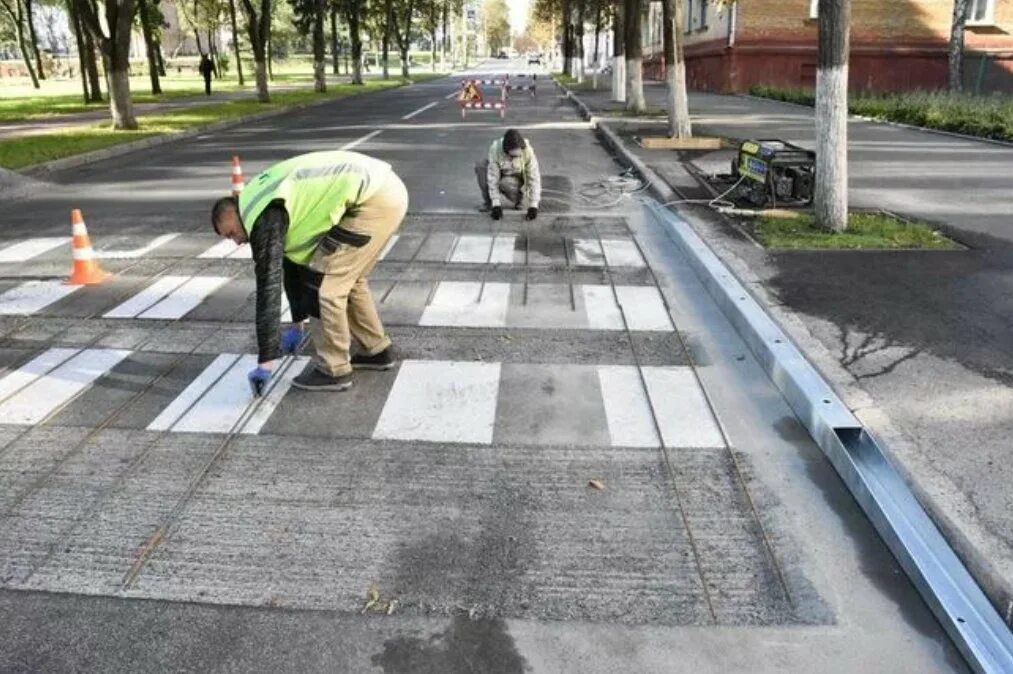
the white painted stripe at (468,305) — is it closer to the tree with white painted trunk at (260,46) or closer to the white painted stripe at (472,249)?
the white painted stripe at (472,249)

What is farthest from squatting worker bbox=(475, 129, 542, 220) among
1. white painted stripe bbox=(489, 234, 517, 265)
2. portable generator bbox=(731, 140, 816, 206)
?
portable generator bbox=(731, 140, 816, 206)

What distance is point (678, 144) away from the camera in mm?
17000

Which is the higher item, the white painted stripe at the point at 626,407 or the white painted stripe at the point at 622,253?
the white painted stripe at the point at 622,253

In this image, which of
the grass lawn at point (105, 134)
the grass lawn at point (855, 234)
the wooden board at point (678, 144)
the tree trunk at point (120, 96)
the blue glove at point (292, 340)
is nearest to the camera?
the blue glove at point (292, 340)

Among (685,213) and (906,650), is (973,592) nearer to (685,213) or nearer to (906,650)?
(906,650)

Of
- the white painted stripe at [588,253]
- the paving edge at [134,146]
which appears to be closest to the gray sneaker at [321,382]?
the white painted stripe at [588,253]

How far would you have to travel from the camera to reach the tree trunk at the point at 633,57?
24.0 m

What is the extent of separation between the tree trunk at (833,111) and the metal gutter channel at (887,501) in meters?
2.87

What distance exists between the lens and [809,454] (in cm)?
452

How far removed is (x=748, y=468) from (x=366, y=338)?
2467mm

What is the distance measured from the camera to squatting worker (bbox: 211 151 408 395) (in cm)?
461

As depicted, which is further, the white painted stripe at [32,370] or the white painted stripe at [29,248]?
the white painted stripe at [29,248]

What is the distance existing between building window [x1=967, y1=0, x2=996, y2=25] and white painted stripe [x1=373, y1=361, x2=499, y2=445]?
3540cm

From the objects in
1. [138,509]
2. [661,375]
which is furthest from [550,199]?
[138,509]
